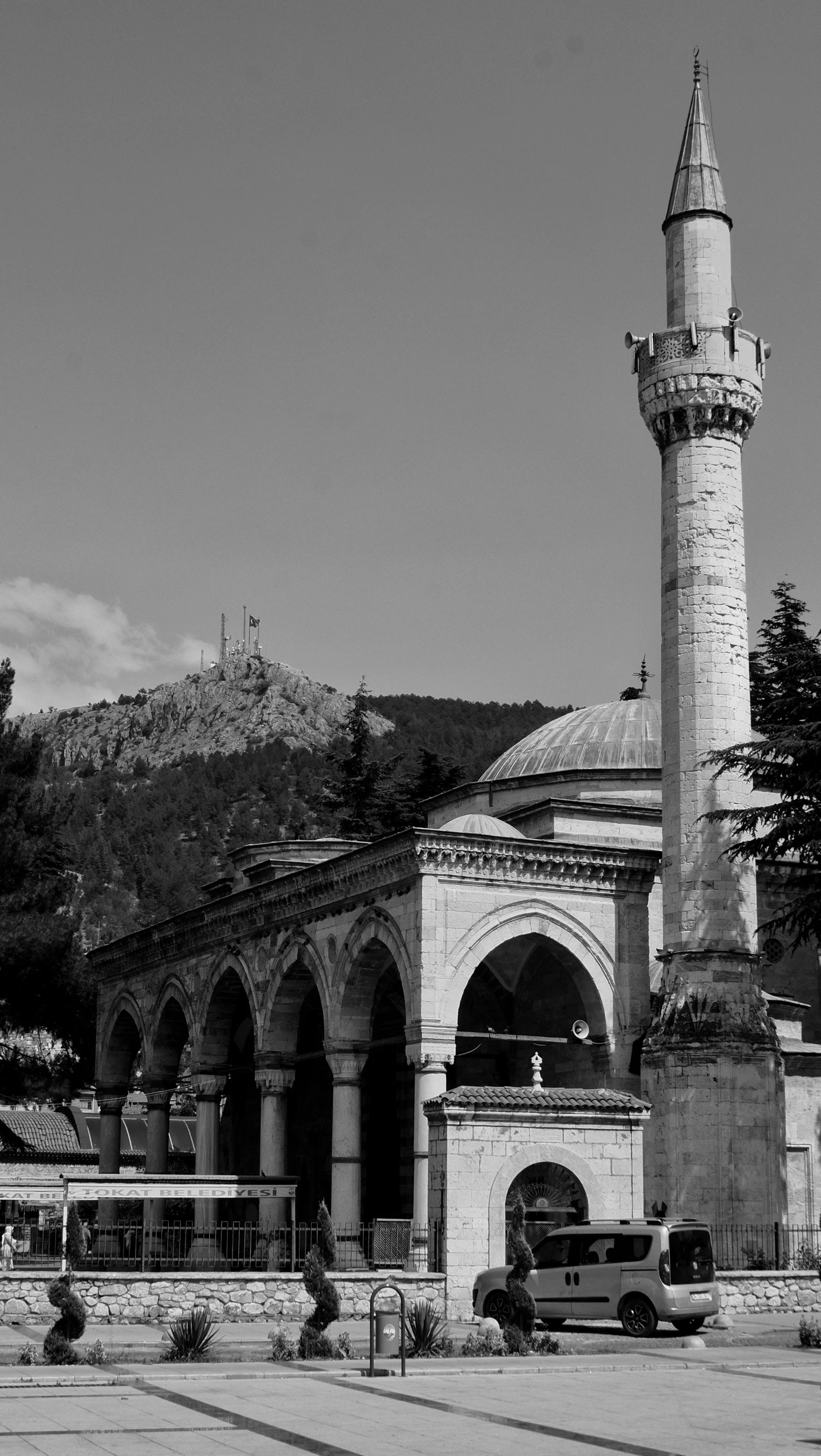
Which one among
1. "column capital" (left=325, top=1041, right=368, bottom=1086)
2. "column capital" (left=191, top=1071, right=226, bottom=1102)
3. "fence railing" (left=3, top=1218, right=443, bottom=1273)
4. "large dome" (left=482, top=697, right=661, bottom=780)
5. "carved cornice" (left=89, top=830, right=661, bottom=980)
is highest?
"large dome" (left=482, top=697, right=661, bottom=780)

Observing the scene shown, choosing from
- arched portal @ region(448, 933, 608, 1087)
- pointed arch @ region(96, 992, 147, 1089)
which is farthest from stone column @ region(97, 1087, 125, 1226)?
arched portal @ region(448, 933, 608, 1087)

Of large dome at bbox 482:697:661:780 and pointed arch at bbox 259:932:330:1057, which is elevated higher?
large dome at bbox 482:697:661:780

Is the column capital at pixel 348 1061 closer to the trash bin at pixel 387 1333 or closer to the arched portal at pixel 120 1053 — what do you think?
the arched portal at pixel 120 1053

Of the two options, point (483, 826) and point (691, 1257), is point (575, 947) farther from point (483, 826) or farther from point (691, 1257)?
point (691, 1257)

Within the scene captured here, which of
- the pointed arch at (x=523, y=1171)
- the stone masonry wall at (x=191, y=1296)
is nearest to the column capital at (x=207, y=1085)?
the pointed arch at (x=523, y=1171)

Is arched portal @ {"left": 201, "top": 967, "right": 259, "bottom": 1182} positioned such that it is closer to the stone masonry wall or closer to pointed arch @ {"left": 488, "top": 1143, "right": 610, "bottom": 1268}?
pointed arch @ {"left": 488, "top": 1143, "right": 610, "bottom": 1268}

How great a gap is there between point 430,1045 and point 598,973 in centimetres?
357

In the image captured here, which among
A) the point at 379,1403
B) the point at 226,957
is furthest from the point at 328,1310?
the point at 226,957

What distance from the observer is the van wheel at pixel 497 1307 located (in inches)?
699

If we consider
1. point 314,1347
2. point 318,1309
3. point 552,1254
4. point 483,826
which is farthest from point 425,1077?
point 314,1347

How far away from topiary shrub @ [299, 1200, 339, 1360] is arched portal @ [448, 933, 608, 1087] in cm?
1097

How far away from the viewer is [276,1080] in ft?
102

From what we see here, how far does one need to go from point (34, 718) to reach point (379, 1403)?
163189 mm

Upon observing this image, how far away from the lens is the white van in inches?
686
